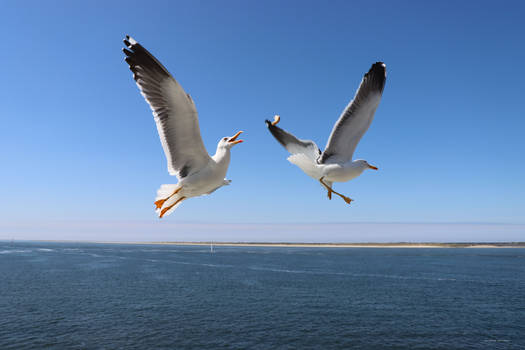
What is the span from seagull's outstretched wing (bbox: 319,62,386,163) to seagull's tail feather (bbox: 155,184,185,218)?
1.58 meters

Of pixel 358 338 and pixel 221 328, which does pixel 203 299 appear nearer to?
pixel 221 328

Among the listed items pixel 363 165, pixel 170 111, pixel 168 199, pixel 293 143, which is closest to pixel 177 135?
pixel 170 111

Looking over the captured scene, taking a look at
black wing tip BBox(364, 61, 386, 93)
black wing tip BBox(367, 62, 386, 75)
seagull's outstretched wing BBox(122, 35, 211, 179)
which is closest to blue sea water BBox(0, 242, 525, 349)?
seagull's outstretched wing BBox(122, 35, 211, 179)

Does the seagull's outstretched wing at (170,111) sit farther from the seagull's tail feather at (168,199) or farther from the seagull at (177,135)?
the seagull's tail feather at (168,199)

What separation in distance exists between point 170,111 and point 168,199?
3.18 ft

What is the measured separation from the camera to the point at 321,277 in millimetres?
99625

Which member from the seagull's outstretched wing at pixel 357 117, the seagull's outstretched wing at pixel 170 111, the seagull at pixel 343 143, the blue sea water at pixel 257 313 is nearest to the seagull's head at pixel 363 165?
the seagull at pixel 343 143

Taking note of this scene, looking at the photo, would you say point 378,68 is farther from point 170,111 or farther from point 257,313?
point 257,313

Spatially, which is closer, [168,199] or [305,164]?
[305,164]

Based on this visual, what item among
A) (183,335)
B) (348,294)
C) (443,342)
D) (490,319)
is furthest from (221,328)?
(490,319)

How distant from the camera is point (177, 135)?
13.2ft

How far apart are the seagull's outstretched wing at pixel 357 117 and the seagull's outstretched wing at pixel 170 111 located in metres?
1.41

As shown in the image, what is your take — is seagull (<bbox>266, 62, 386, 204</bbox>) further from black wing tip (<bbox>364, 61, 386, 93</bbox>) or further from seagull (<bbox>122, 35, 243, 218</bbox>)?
seagull (<bbox>122, 35, 243, 218</bbox>)

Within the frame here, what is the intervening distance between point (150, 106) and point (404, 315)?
62460 mm
